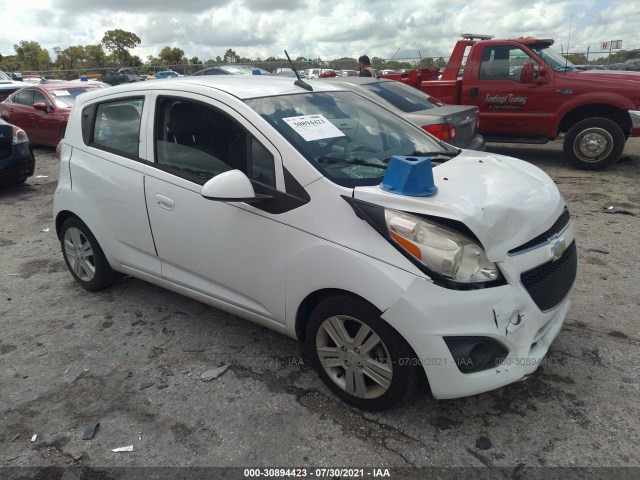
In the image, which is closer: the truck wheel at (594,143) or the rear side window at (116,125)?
the rear side window at (116,125)

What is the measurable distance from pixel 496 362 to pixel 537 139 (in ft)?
23.1

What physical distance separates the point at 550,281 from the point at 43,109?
1106 cm

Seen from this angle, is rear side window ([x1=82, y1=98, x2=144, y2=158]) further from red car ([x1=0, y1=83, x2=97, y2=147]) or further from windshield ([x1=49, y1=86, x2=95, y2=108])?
windshield ([x1=49, y1=86, x2=95, y2=108])

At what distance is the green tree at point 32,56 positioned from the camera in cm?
6108

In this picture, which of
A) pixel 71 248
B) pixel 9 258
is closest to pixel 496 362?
pixel 71 248

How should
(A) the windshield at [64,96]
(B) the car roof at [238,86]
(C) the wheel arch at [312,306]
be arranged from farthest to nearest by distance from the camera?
(A) the windshield at [64,96]
(B) the car roof at [238,86]
(C) the wheel arch at [312,306]

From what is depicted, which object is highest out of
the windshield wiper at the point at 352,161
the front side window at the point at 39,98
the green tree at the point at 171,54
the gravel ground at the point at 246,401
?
the green tree at the point at 171,54

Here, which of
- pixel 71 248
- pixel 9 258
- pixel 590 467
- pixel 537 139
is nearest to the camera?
pixel 590 467

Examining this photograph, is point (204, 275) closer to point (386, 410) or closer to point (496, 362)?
point (386, 410)

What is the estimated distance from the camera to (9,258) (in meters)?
5.09

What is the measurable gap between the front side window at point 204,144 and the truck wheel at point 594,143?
6927 mm

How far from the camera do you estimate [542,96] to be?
792 centimetres

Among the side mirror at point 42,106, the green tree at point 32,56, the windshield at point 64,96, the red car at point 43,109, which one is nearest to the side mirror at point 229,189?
the red car at point 43,109

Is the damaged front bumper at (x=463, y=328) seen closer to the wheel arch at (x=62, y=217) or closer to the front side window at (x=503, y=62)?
the wheel arch at (x=62, y=217)
